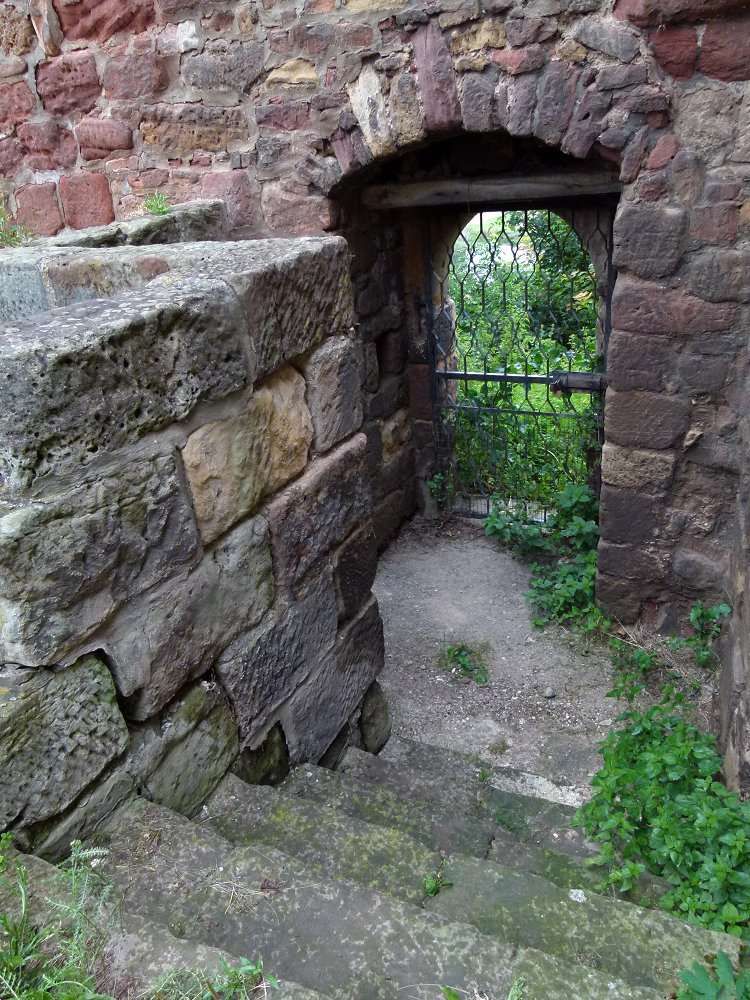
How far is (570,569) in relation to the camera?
12.7ft

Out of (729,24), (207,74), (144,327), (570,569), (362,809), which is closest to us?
(144,327)

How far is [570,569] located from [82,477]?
2993 millimetres

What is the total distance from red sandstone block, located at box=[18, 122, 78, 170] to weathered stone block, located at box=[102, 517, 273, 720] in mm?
3241

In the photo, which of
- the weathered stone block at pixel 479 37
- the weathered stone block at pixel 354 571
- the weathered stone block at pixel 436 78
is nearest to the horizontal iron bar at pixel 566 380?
the weathered stone block at pixel 436 78

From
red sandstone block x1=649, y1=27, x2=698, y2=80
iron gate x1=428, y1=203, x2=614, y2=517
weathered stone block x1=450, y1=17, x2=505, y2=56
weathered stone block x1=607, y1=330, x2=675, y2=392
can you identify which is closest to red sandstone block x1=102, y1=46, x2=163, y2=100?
weathered stone block x1=450, y1=17, x2=505, y2=56

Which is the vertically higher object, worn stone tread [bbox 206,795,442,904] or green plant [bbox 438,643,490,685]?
worn stone tread [bbox 206,795,442,904]

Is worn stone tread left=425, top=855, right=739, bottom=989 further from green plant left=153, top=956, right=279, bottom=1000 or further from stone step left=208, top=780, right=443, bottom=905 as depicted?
green plant left=153, top=956, right=279, bottom=1000

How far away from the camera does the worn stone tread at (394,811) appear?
1881 mm

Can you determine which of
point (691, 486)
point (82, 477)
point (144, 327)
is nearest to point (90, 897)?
point (82, 477)

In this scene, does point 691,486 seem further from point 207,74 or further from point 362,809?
point 207,74

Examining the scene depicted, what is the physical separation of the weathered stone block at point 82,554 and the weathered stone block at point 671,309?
86.6 inches

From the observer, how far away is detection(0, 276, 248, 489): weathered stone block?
48.8 inches

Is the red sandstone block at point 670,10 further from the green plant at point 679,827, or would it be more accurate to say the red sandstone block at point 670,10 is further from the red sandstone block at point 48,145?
the red sandstone block at point 48,145

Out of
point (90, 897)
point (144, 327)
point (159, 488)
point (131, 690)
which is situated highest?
point (144, 327)
